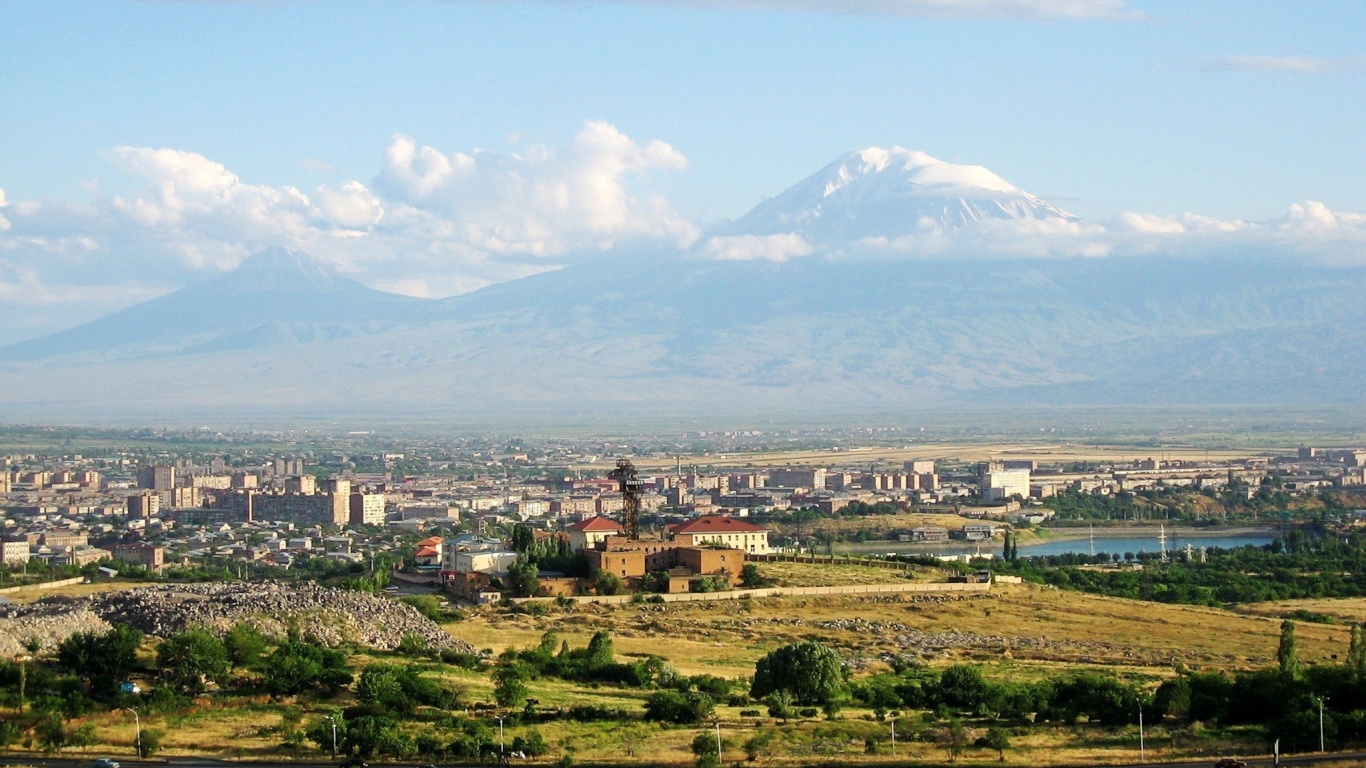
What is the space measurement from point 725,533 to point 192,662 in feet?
118

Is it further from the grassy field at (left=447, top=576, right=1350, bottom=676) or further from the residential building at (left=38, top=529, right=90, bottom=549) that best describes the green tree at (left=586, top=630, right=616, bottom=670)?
the residential building at (left=38, top=529, right=90, bottom=549)

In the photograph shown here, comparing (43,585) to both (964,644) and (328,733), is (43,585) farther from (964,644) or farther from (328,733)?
(328,733)

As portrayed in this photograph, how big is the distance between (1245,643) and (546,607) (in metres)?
18.7

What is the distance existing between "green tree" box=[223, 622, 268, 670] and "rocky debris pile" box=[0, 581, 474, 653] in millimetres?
2097

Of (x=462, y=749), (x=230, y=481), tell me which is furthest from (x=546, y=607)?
(x=230, y=481)

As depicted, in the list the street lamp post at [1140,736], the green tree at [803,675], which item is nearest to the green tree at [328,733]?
the green tree at [803,675]

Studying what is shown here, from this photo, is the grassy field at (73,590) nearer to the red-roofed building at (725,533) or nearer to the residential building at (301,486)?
the red-roofed building at (725,533)

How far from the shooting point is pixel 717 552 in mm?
58438

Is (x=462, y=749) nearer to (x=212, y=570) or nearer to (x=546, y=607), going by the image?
(x=546, y=607)

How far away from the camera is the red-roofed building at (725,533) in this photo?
68944mm

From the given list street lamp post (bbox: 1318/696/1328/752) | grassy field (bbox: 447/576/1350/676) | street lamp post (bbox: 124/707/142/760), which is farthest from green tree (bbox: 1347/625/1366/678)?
street lamp post (bbox: 124/707/142/760)

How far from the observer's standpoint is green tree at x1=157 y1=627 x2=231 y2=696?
36.0m

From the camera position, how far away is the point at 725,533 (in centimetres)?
7050

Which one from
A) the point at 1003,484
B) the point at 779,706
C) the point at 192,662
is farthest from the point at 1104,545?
the point at 192,662
